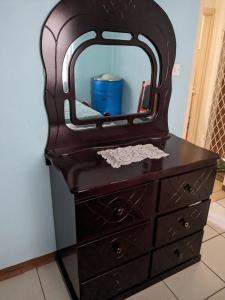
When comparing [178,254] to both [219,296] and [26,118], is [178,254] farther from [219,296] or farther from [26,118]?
[26,118]

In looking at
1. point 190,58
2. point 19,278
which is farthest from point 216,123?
point 19,278

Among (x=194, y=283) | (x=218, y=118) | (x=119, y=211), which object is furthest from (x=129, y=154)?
(x=218, y=118)

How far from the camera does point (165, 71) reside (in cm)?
148

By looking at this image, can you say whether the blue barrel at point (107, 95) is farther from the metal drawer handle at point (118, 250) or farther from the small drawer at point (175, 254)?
the small drawer at point (175, 254)

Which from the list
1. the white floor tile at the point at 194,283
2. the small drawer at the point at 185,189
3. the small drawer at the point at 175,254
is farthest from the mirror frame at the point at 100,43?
the white floor tile at the point at 194,283

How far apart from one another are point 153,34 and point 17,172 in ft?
3.67

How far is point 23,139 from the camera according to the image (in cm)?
126

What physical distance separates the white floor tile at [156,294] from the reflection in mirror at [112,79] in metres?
1.10

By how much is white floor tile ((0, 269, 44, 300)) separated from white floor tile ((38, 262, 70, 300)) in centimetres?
3

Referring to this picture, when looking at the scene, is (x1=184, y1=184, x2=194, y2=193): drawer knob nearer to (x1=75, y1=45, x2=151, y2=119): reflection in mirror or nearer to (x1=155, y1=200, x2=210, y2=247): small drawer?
(x1=155, y1=200, x2=210, y2=247): small drawer

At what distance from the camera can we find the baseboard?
4.87 feet

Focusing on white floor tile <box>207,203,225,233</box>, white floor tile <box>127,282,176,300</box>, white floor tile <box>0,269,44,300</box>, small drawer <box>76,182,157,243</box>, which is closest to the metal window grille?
white floor tile <box>207,203,225,233</box>

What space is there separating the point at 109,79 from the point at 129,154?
1.56 ft

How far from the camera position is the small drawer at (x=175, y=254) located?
4.62 ft
